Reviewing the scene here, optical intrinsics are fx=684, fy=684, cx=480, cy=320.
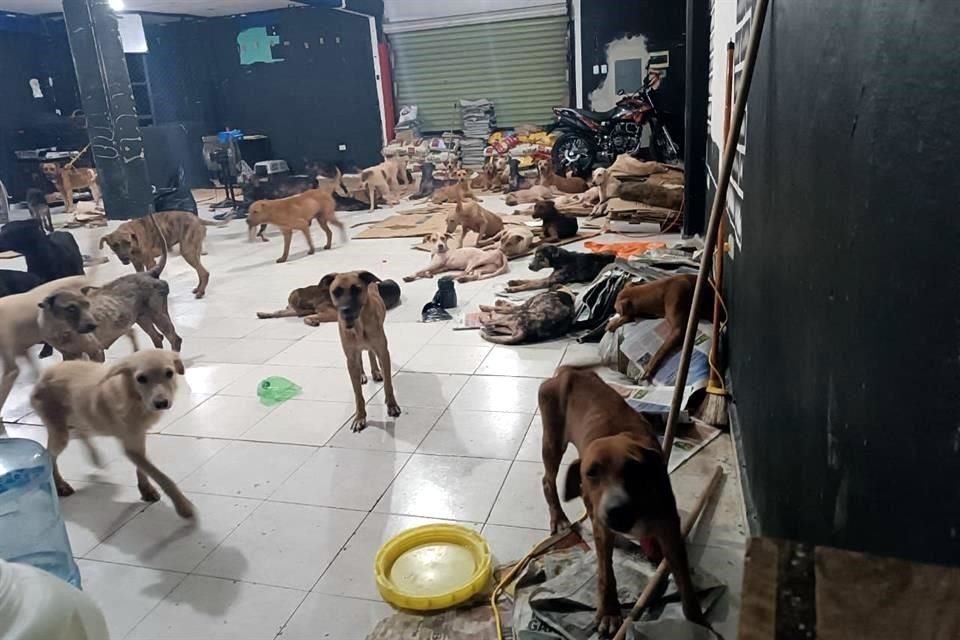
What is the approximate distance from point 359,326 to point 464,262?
2.89 m

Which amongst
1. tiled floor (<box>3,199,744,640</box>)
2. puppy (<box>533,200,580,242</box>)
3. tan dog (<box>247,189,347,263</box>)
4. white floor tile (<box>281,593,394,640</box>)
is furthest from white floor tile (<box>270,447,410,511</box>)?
tan dog (<box>247,189,347,263</box>)

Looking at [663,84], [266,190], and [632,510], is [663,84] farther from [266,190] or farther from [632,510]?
A: [632,510]

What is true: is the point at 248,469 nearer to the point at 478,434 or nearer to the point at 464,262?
the point at 478,434

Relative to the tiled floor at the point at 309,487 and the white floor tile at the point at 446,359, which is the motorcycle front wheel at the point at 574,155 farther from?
the white floor tile at the point at 446,359

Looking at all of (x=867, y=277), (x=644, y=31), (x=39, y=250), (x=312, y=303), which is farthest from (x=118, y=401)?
(x=644, y=31)

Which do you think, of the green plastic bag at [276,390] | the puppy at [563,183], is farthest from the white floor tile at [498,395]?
the puppy at [563,183]

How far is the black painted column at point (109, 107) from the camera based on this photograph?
317 inches

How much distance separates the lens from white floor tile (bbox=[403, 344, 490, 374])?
388cm

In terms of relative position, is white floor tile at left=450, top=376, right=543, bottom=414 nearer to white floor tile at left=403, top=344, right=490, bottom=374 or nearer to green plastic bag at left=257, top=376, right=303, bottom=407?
white floor tile at left=403, top=344, right=490, bottom=374

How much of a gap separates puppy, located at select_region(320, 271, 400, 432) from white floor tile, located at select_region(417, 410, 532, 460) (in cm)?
31

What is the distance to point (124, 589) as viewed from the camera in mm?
2191

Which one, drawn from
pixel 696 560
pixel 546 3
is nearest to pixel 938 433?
pixel 696 560

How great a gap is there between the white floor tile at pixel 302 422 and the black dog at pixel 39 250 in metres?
2.37

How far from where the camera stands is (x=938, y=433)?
2.49 feet
